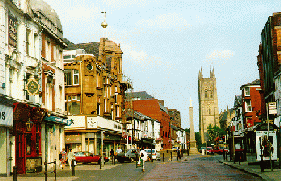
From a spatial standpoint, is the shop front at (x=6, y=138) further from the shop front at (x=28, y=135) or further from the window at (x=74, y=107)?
the window at (x=74, y=107)

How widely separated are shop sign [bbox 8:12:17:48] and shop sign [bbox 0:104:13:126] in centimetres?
458

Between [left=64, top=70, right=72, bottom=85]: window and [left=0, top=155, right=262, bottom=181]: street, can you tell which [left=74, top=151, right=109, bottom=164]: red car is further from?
[left=64, top=70, right=72, bottom=85]: window

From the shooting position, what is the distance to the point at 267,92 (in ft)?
165

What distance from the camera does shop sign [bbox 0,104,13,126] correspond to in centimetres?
2637

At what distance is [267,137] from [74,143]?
107 ft

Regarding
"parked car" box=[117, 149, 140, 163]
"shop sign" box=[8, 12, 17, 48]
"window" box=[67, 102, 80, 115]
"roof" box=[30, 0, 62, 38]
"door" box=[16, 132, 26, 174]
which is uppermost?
"roof" box=[30, 0, 62, 38]

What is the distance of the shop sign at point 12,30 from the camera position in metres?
28.8

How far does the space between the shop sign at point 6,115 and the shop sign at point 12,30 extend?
458cm

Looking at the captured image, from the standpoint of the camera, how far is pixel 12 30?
29.2 metres

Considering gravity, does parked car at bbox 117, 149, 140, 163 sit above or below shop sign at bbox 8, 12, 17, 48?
below

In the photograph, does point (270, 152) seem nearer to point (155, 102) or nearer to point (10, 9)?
point (10, 9)

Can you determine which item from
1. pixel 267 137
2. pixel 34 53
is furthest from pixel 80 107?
pixel 267 137

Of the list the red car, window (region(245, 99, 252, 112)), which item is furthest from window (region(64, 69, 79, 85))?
window (region(245, 99, 252, 112))

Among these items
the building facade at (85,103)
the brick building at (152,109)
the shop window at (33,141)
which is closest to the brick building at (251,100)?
the building facade at (85,103)
